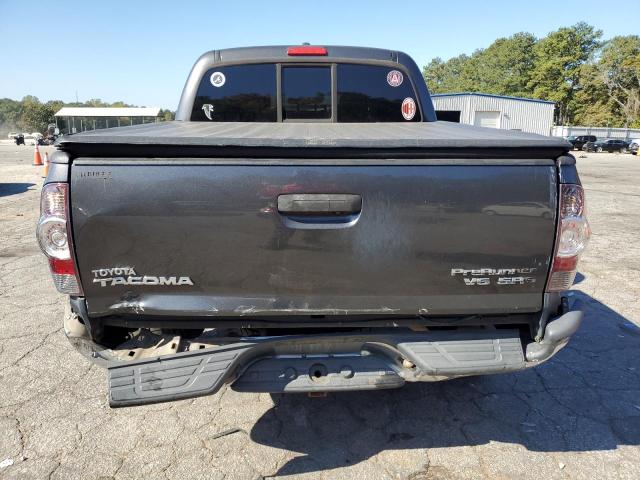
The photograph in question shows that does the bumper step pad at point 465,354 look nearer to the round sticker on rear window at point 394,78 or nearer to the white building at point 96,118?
the round sticker on rear window at point 394,78

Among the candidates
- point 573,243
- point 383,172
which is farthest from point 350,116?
point 573,243

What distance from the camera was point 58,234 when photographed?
6.31ft

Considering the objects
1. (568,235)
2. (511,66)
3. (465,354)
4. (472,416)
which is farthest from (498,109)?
(465,354)

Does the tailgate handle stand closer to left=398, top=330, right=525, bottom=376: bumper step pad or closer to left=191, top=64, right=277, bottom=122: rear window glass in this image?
left=398, top=330, right=525, bottom=376: bumper step pad

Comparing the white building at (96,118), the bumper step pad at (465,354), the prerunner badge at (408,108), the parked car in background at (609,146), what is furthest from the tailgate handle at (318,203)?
the white building at (96,118)

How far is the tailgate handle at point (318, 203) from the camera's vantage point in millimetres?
1927

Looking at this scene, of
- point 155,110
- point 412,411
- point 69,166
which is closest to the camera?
point 69,166

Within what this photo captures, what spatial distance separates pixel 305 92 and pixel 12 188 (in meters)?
12.9

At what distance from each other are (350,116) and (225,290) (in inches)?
93.2

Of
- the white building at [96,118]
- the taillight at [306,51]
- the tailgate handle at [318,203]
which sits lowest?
the tailgate handle at [318,203]

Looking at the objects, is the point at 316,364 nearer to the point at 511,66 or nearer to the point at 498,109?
the point at 498,109

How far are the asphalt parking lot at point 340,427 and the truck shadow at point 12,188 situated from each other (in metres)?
10.5

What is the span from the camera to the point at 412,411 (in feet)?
9.68

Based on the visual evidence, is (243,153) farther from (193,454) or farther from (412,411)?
(412,411)
